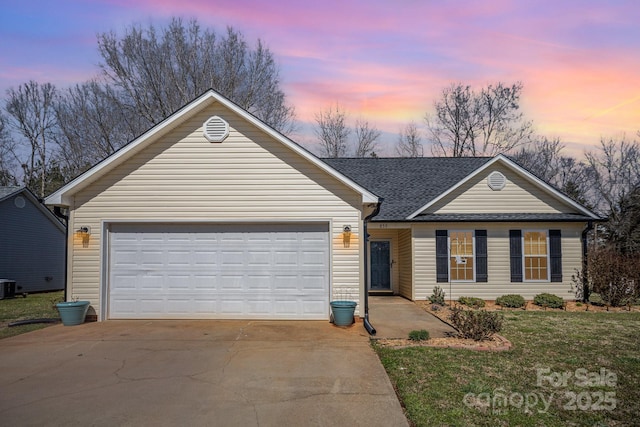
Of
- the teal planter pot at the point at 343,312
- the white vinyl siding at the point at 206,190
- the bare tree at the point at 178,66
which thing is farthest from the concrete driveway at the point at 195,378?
the bare tree at the point at 178,66

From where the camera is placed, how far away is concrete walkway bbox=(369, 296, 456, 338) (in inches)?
385

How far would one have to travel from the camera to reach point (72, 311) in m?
10.6

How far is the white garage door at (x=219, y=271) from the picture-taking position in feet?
36.6

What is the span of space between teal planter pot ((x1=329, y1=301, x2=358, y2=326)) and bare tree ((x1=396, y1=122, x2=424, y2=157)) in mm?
27167

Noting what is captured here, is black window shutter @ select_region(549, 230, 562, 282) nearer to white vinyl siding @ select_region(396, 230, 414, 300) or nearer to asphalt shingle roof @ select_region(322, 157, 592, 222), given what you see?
asphalt shingle roof @ select_region(322, 157, 592, 222)

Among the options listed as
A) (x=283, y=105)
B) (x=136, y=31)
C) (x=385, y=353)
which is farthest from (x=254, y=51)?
(x=385, y=353)

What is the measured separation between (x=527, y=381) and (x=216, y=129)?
28.0ft

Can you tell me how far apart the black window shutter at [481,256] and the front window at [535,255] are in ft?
4.52

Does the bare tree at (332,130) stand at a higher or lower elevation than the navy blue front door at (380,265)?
higher

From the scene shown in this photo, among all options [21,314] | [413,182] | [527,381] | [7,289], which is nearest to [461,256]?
[413,182]

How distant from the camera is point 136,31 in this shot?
25562 millimetres

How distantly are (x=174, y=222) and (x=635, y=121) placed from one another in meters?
33.0

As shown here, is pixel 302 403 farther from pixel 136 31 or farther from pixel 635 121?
pixel 635 121

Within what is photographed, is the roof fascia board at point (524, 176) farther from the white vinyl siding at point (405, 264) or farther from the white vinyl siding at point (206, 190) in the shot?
the white vinyl siding at point (206, 190)
